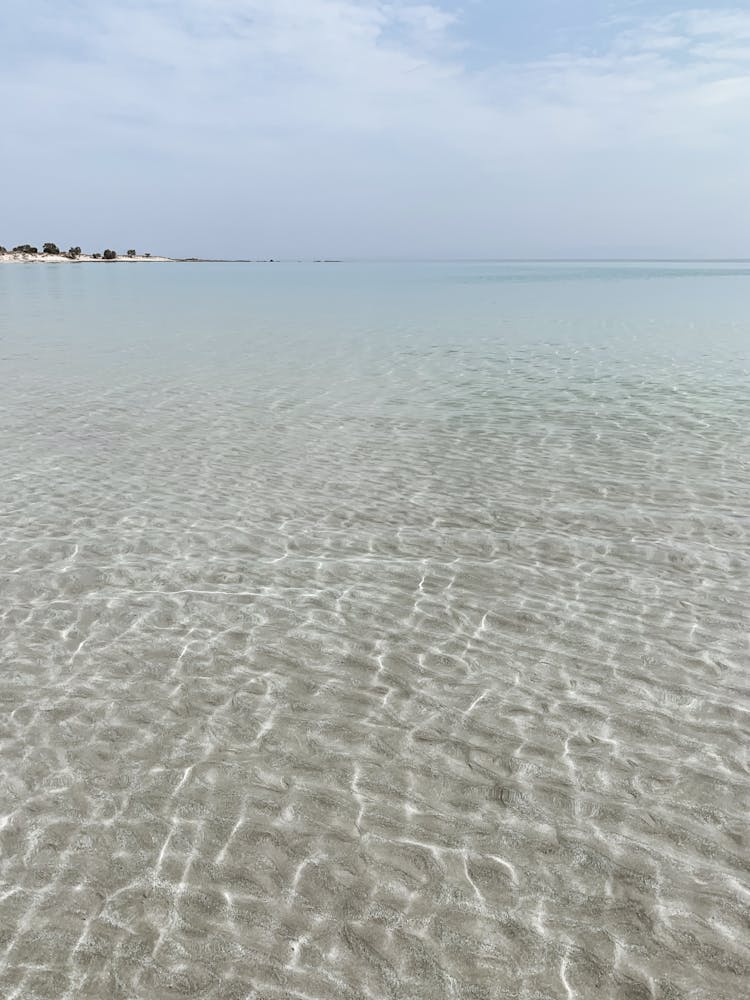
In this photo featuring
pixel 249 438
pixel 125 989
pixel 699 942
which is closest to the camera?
pixel 125 989

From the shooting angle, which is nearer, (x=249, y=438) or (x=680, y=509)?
(x=680, y=509)

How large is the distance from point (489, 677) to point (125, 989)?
4.25 m

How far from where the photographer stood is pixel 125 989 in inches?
172

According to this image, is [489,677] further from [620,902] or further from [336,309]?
[336,309]

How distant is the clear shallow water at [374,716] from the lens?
4664 millimetres

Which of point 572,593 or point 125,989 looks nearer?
point 125,989

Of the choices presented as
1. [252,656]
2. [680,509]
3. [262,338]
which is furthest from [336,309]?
[252,656]

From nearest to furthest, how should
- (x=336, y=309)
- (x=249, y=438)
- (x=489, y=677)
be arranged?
(x=489, y=677) < (x=249, y=438) < (x=336, y=309)

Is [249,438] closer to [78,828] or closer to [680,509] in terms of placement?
[680,509]

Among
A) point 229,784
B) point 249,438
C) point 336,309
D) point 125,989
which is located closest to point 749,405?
point 249,438

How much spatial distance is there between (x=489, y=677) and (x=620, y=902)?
2.74 metres

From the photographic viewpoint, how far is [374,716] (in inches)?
272

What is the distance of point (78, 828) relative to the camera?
5.52m

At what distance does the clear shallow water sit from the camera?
4664 millimetres
